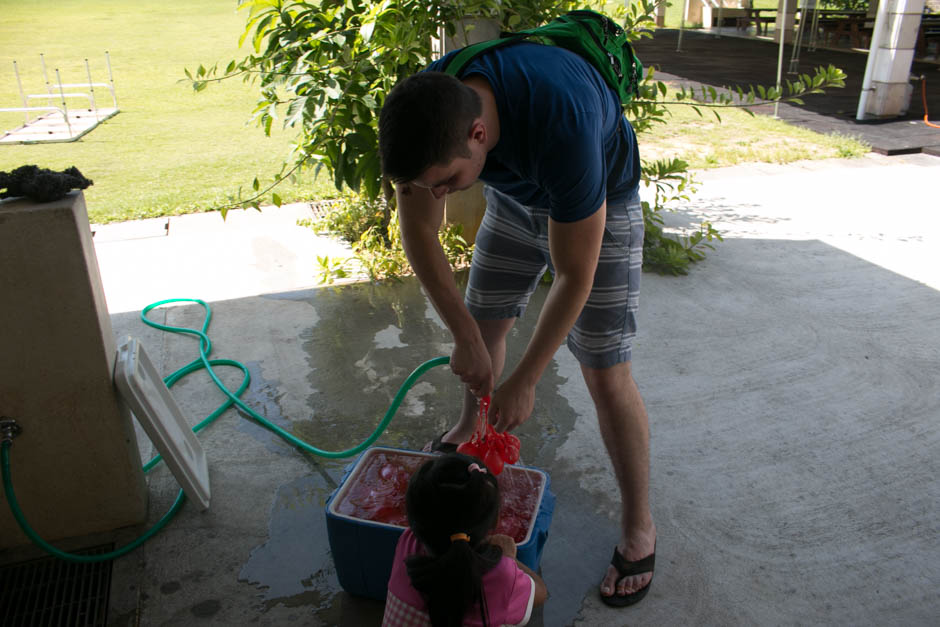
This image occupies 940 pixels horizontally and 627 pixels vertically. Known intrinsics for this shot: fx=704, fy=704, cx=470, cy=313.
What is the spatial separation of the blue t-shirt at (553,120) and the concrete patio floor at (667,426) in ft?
3.57

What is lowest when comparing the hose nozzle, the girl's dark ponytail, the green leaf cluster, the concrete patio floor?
the concrete patio floor

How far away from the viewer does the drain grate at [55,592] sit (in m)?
Answer: 1.82

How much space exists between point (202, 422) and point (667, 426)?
1.72 m

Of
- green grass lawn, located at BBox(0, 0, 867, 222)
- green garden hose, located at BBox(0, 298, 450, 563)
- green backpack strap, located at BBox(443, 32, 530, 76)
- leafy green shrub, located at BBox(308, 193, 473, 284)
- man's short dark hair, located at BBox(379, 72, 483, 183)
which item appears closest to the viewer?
man's short dark hair, located at BBox(379, 72, 483, 183)

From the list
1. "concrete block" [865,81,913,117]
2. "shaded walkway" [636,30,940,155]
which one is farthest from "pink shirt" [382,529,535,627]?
"concrete block" [865,81,913,117]

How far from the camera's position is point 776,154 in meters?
6.66

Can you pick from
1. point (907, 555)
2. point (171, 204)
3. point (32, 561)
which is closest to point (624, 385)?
point (907, 555)

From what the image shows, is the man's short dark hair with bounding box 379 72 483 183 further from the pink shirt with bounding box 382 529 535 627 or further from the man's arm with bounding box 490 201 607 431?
the pink shirt with bounding box 382 529 535 627

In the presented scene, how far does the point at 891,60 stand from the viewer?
8.04 metres

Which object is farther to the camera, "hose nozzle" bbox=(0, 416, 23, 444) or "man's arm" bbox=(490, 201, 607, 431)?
"hose nozzle" bbox=(0, 416, 23, 444)

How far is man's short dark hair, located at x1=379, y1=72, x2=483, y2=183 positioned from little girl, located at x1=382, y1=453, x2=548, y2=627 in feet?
1.91

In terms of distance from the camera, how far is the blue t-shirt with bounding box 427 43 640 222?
1.40 metres

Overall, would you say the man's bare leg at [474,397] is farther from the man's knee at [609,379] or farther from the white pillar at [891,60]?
the white pillar at [891,60]

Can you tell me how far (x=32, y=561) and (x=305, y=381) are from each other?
3.80ft
